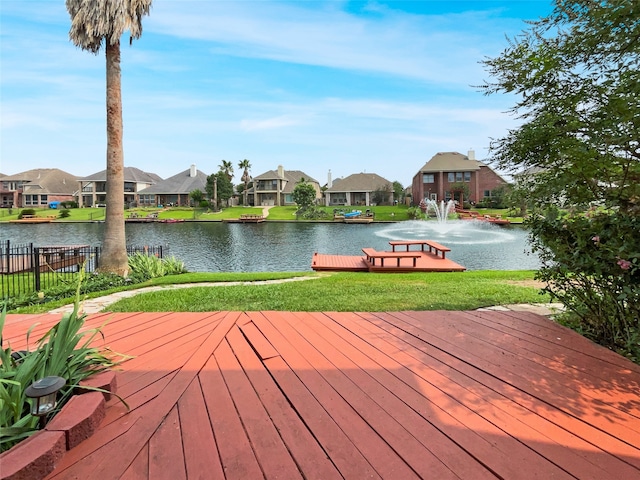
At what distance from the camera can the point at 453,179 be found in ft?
157

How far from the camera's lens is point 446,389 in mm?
2416

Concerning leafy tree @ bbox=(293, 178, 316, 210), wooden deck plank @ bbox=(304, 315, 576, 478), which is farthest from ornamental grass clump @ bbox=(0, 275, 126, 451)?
leafy tree @ bbox=(293, 178, 316, 210)

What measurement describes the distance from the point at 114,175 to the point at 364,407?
10.2 metres

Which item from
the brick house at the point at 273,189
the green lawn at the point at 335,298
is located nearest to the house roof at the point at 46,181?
the brick house at the point at 273,189

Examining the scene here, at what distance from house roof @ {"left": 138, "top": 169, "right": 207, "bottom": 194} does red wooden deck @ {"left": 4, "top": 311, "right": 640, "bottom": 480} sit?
58.5m

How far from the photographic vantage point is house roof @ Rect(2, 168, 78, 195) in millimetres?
60250

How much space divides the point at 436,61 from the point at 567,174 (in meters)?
7.81

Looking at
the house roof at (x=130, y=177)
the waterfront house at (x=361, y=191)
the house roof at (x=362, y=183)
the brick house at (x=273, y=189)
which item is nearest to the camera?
the waterfront house at (x=361, y=191)

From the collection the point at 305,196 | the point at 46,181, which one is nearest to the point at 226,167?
the point at 305,196

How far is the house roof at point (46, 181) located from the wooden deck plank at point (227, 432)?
75.1 metres

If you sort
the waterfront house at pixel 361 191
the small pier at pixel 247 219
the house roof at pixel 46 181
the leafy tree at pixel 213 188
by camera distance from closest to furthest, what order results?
the small pier at pixel 247 219 < the leafy tree at pixel 213 188 < the waterfront house at pixel 361 191 < the house roof at pixel 46 181

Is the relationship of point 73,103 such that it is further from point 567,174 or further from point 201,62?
point 567,174

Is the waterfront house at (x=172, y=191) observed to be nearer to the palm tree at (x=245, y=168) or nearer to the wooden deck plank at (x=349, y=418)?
the palm tree at (x=245, y=168)

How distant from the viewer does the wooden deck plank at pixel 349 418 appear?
1.66m
